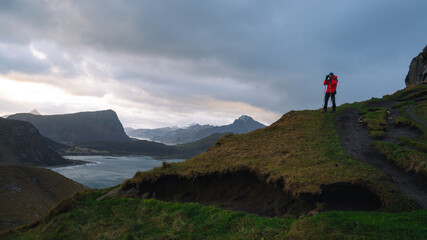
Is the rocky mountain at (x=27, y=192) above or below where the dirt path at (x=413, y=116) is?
below

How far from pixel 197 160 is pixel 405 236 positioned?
14.9 metres

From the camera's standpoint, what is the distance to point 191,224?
11.9 metres

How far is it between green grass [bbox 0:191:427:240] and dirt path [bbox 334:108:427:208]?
307cm

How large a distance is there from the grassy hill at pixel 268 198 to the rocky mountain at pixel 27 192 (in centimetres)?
3916

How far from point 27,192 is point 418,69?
11111cm

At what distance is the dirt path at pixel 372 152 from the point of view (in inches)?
478

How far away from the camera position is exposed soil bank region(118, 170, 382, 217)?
39.4 ft

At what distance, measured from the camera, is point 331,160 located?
50.9 ft

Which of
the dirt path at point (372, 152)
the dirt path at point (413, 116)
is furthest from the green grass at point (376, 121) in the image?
the dirt path at point (413, 116)

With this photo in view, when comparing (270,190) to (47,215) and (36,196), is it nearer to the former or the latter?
(47,215)

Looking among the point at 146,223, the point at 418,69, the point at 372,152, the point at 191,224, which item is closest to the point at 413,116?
the point at 372,152

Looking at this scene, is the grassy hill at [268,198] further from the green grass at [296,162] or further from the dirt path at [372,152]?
the dirt path at [372,152]

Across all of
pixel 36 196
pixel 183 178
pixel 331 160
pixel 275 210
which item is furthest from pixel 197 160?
pixel 36 196

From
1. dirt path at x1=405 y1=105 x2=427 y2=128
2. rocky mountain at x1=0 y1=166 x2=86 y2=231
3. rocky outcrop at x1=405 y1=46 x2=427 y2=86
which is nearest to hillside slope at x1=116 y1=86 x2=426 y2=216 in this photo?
dirt path at x1=405 y1=105 x2=427 y2=128
